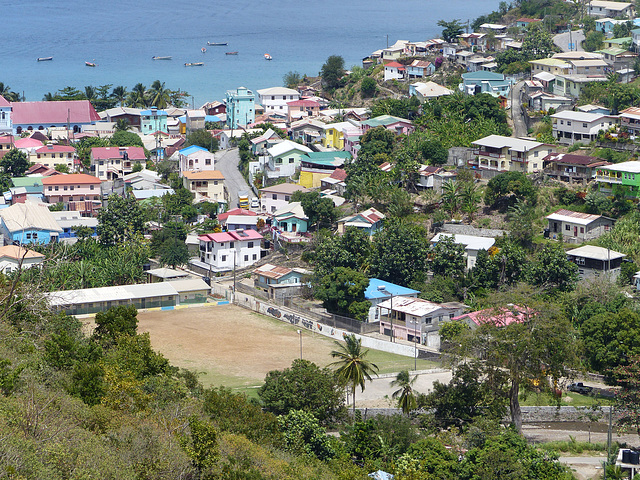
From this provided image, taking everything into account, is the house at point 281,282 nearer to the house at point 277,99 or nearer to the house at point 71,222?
the house at point 71,222

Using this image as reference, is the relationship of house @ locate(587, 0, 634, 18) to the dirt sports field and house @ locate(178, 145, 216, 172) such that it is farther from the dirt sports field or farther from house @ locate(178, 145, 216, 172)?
the dirt sports field

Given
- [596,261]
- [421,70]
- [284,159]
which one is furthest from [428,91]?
[596,261]

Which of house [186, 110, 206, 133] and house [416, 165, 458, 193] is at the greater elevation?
house [186, 110, 206, 133]

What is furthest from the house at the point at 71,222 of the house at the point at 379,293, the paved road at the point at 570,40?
the paved road at the point at 570,40

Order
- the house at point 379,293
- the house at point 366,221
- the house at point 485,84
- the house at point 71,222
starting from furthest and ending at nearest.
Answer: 1. the house at point 485,84
2. the house at point 71,222
3. the house at point 366,221
4. the house at point 379,293

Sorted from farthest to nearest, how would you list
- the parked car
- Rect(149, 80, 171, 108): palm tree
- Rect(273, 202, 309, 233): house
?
Rect(149, 80, 171, 108): palm tree
Rect(273, 202, 309, 233): house
the parked car

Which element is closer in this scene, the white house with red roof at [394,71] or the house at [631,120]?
the house at [631,120]

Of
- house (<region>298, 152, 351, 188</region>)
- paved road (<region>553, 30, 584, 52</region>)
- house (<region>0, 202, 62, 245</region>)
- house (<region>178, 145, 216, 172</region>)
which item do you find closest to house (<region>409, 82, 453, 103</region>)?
house (<region>298, 152, 351, 188</region>)
